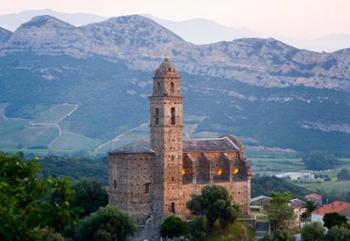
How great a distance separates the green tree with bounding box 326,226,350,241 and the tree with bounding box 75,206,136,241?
14.7 m

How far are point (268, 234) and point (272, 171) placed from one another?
11459cm

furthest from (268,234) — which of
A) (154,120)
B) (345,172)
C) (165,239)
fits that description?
(345,172)

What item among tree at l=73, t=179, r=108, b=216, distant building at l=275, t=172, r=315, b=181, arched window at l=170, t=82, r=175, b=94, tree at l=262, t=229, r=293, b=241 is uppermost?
arched window at l=170, t=82, r=175, b=94

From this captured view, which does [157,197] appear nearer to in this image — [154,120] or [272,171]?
[154,120]

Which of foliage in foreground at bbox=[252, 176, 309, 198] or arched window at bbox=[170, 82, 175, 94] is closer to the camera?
arched window at bbox=[170, 82, 175, 94]

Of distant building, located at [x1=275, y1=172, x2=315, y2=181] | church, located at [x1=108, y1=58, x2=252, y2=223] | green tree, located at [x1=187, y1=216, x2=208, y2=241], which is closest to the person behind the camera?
green tree, located at [x1=187, y1=216, x2=208, y2=241]

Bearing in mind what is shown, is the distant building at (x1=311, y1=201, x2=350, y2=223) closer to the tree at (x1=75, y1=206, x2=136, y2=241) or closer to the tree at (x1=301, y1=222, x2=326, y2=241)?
the tree at (x1=301, y1=222, x2=326, y2=241)

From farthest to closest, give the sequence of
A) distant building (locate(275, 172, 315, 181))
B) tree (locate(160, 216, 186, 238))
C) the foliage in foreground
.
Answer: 1. distant building (locate(275, 172, 315, 181))
2. the foliage in foreground
3. tree (locate(160, 216, 186, 238))

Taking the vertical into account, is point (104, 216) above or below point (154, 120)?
below

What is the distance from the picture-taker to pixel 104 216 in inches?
2694

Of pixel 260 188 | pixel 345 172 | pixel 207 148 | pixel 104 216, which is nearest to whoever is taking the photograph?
pixel 104 216

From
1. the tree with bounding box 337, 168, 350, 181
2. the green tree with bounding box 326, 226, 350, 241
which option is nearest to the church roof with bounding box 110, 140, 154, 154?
the green tree with bounding box 326, 226, 350, 241

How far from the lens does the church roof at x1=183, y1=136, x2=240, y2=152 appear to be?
7731cm

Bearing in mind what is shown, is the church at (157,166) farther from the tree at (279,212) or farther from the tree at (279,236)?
the tree at (279,236)
